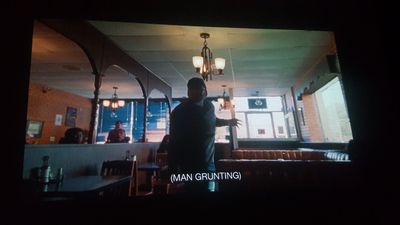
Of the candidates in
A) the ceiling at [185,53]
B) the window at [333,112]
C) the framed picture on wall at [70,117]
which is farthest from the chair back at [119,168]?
the framed picture on wall at [70,117]

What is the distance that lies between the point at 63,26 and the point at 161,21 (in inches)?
61.9

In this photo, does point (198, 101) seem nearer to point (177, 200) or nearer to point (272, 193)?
point (177, 200)

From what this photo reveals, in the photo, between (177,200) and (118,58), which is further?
(118,58)

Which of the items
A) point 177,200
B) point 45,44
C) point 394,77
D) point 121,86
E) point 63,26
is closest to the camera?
point 177,200

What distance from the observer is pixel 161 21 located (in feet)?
5.29

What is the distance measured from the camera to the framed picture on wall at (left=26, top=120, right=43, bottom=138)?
5209 millimetres

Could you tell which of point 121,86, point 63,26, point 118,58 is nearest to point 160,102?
point 121,86

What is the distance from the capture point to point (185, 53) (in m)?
3.70

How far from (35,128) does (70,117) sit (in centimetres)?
128

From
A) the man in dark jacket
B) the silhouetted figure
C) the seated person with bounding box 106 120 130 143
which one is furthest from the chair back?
the seated person with bounding box 106 120 130 143

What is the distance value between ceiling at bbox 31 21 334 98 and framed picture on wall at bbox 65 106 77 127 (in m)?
1.17

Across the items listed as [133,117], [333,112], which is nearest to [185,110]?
[333,112]
